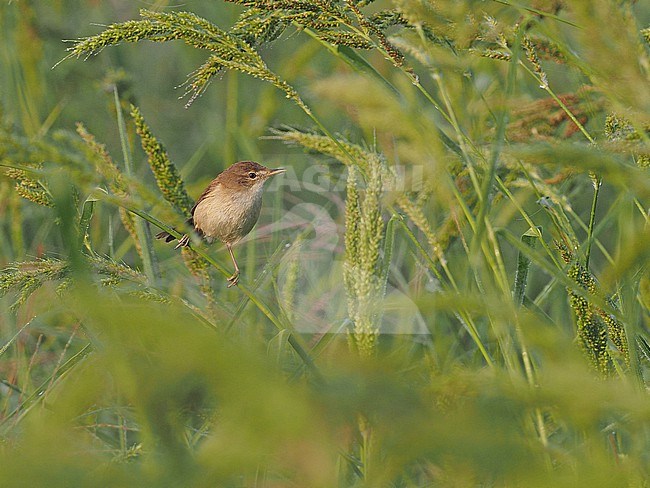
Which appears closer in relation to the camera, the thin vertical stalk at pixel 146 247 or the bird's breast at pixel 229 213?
the thin vertical stalk at pixel 146 247

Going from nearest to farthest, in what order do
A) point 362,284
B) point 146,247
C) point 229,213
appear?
point 362,284 → point 146,247 → point 229,213

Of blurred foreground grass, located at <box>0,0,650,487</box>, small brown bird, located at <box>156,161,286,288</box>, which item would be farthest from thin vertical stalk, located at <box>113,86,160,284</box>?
small brown bird, located at <box>156,161,286,288</box>

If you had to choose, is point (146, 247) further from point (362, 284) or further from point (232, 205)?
point (232, 205)

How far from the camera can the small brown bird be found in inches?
130

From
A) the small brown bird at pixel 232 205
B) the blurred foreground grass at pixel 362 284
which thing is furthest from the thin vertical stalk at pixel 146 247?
the small brown bird at pixel 232 205

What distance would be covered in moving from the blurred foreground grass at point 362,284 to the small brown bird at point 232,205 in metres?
0.11

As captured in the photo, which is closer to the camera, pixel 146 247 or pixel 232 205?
pixel 146 247

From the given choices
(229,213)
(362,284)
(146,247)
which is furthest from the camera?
(229,213)

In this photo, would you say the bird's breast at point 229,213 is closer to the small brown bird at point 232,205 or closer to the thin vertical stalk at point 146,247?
the small brown bird at point 232,205

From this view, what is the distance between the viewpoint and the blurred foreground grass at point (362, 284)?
1.95 ft

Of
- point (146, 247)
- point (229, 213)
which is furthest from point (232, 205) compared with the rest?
point (146, 247)

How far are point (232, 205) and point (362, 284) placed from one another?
1.80 metres

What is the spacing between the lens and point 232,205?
3.33 metres

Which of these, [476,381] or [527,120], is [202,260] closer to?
[527,120]
